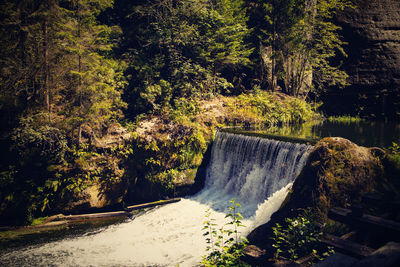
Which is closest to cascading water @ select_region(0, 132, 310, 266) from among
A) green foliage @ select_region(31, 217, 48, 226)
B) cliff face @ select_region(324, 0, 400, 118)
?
green foliage @ select_region(31, 217, 48, 226)

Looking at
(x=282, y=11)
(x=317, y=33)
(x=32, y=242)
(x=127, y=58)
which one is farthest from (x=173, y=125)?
(x=317, y=33)

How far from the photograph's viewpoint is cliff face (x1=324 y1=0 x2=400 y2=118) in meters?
20.2

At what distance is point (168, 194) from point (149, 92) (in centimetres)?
551

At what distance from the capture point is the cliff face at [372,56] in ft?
66.4

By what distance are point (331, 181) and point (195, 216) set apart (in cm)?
514

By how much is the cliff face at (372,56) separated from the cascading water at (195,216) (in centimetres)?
1504

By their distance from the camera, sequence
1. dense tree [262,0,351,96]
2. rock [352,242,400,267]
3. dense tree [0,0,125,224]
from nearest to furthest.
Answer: rock [352,242,400,267]
dense tree [0,0,125,224]
dense tree [262,0,351,96]

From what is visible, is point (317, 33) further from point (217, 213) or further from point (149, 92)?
point (217, 213)

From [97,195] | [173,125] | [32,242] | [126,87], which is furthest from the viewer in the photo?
[126,87]

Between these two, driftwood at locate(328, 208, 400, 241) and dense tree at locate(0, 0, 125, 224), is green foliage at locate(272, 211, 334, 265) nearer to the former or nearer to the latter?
driftwood at locate(328, 208, 400, 241)

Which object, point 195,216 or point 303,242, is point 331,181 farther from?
point 195,216

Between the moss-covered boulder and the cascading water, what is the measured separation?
0.45 metres

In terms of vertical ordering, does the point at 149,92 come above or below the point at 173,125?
above

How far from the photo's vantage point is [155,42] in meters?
14.8
